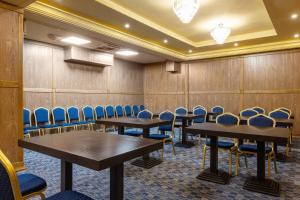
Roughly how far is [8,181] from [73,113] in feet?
18.4

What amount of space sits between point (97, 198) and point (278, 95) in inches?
262

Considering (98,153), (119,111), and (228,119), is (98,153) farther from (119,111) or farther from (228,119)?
(119,111)

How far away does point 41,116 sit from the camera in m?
5.61

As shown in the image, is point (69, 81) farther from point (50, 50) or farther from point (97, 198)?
point (97, 198)

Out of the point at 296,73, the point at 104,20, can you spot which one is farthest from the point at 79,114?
the point at 296,73

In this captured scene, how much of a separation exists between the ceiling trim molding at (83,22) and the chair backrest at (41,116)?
2.60m

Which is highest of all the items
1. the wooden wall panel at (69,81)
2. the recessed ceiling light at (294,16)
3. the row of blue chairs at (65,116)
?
the recessed ceiling light at (294,16)

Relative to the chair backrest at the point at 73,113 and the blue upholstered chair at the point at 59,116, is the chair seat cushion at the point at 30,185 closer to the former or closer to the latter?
the blue upholstered chair at the point at 59,116

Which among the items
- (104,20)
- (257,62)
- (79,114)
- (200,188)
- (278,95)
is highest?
(104,20)

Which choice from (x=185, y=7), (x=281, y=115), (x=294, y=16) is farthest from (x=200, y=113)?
(x=185, y=7)

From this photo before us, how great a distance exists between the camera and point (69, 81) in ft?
22.7

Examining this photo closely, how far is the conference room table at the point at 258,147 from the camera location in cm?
252

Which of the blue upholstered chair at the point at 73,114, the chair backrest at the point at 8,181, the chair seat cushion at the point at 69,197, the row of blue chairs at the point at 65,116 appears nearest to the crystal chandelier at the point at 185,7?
the chair seat cushion at the point at 69,197

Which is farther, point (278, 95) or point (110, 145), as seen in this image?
point (278, 95)
